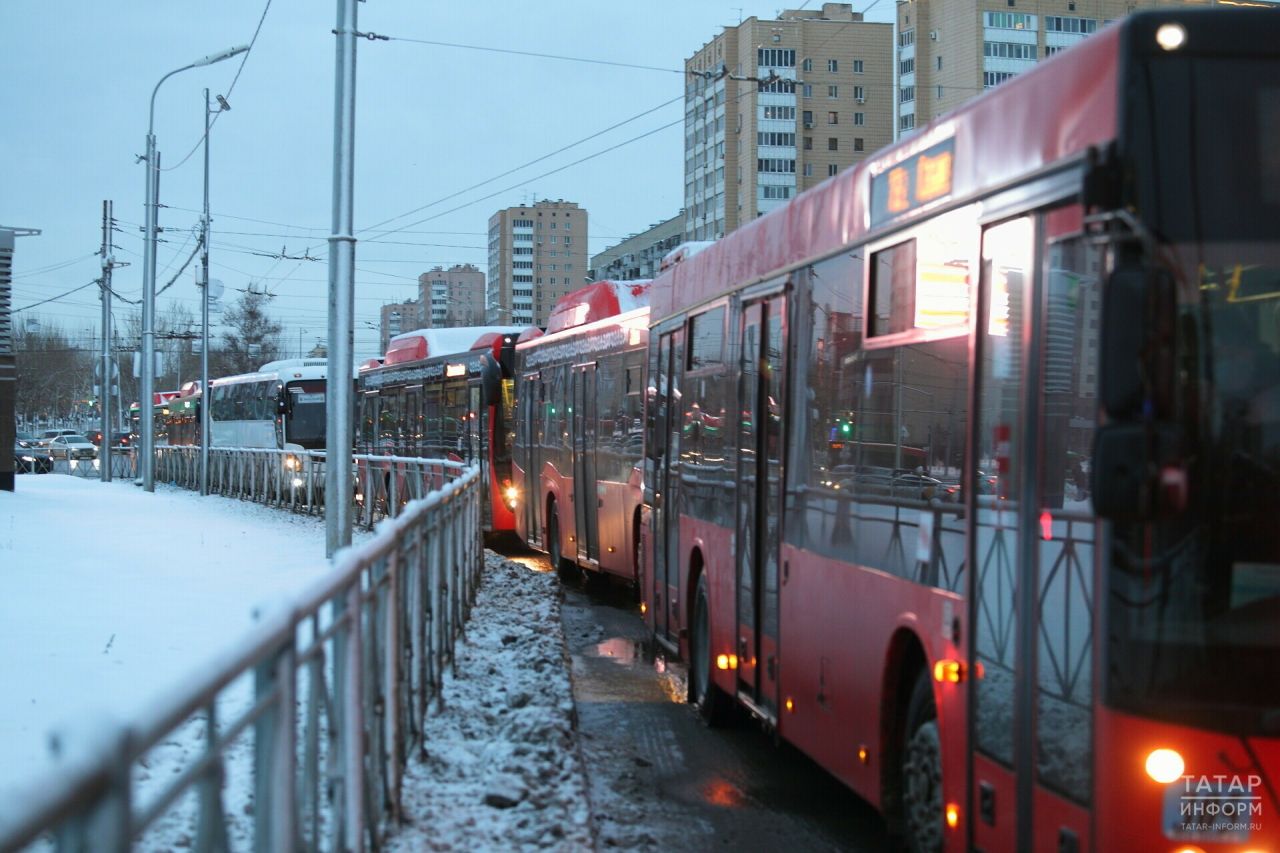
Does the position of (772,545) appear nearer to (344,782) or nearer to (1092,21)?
(344,782)

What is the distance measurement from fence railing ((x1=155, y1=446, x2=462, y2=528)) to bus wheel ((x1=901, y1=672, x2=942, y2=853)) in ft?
34.8

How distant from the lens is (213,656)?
3.01m

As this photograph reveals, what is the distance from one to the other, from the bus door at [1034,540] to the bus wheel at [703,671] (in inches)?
183

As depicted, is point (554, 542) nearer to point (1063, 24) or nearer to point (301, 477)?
point (301, 477)

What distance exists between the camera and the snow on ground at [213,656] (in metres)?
5.98

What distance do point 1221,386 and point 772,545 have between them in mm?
4065

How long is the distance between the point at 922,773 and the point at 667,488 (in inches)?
218

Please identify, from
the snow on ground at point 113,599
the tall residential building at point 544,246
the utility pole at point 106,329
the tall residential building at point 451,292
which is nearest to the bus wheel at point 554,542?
the snow on ground at point 113,599

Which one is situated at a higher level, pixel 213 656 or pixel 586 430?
pixel 586 430

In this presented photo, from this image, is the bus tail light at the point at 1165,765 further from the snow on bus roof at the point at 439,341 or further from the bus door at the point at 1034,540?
the snow on bus roof at the point at 439,341

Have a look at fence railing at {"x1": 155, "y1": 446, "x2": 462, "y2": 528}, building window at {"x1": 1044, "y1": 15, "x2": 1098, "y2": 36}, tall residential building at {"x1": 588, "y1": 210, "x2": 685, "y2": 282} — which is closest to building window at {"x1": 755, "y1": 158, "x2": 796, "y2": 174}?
tall residential building at {"x1": 588, "y1": 210, "x2": 685, "y2": 282}

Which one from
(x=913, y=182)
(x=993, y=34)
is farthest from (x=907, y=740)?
(x=993, y=34)

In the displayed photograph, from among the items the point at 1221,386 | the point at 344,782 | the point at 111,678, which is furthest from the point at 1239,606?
the point at 111,678

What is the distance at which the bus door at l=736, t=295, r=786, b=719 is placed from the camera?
8070mm
